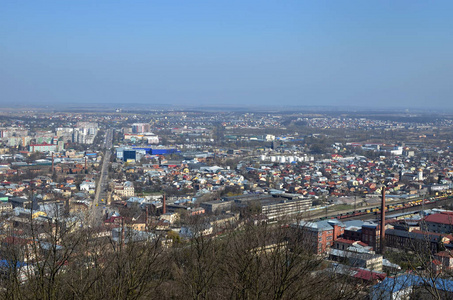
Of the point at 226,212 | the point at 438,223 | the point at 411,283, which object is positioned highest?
the point at 411,283

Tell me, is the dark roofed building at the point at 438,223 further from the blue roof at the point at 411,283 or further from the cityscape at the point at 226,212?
the blue roof at the point at 411,283

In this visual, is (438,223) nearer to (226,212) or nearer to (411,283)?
(226,212)

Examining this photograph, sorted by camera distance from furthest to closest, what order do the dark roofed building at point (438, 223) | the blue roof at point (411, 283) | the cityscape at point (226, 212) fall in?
1. the dark roofed building at point (438, 223)
2. the cityscape at point (226, 212)
3. the blue roof at point (411, 283)

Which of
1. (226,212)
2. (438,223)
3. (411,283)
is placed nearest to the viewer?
(411,283)

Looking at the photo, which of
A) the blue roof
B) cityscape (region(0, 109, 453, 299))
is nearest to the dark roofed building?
cityscape (region(0, 109, 453, 299))

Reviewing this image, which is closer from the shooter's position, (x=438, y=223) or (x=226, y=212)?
(x=438, y=223)

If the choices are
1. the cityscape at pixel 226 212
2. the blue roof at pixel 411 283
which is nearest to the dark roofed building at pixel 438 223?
the cityscape at pixel 226 212

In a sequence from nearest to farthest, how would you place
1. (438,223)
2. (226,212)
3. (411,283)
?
(411,283) → (438,223) → (226,212)

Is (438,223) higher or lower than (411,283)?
lower

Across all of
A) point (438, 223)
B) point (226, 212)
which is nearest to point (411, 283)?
point (438, 223)

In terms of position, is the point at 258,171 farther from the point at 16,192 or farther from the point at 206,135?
the point at 206,135

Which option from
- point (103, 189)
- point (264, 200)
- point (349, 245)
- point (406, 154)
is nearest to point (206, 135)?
point (406, 154)

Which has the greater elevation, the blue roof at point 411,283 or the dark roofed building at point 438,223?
the blue roof at point 411,283
